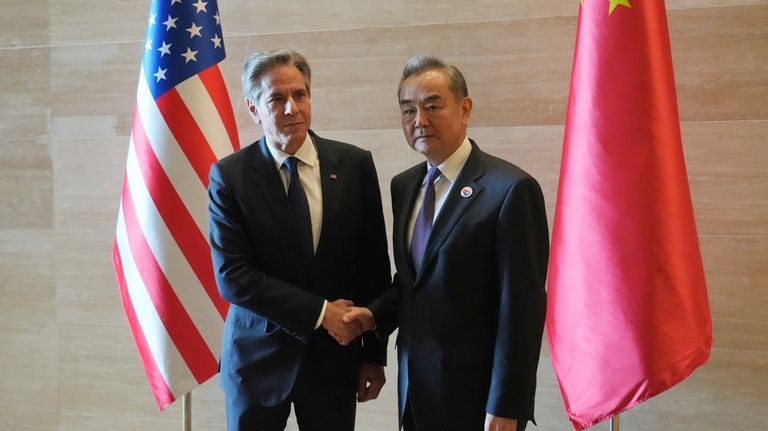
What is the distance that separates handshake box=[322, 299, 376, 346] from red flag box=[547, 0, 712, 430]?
73 cm

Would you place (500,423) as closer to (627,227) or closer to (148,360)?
(627,227)

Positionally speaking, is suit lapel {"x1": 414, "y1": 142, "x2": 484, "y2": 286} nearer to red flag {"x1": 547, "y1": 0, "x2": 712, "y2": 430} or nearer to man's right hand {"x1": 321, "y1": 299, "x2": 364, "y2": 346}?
man's right hand {"x1": 321, "y1": 299, "x2": 364, "y2": 346}

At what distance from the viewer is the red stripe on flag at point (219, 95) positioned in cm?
271

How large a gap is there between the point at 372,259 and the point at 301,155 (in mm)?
360

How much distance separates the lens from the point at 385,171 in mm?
3027

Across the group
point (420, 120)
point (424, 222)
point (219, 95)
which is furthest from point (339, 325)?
point (219, 95)

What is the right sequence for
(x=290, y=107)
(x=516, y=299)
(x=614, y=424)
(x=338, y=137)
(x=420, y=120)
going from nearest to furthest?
(x=516, y=299) < (x=420, y=120) < (x=290, y=107) < (x=614, y=424) < (x=338, y=137)

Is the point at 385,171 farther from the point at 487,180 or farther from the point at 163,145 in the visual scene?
the point at 487,180

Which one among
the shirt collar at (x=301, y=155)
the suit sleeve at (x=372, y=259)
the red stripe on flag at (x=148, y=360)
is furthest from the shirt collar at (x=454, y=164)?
the red stripe on flag at (x=148, y=360)

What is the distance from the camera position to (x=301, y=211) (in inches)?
78.0

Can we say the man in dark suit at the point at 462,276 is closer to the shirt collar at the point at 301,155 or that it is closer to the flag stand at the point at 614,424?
the shirt collar at the point at 301,155

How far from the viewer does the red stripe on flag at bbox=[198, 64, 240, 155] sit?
8.89ft

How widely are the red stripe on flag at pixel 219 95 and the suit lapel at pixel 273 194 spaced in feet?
2.59

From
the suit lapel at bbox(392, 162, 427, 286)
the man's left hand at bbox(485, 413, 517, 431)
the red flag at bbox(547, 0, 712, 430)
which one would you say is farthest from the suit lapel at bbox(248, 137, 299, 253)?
the red flag at bbox(547, 0, 712, 430)
